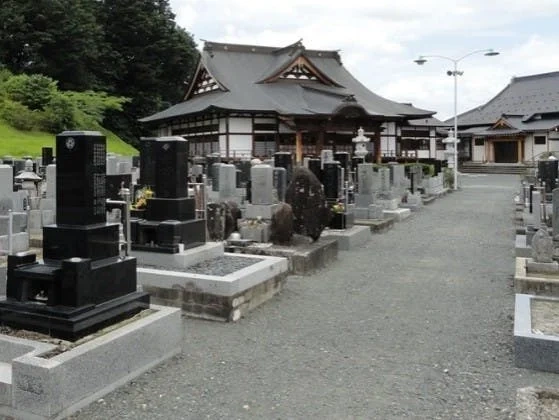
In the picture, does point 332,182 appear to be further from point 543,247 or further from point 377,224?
point 543,247

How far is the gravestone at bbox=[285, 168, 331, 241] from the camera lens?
9.14 m

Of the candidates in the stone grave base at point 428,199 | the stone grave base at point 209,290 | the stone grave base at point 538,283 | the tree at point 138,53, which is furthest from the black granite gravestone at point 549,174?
the tree at point 138,53

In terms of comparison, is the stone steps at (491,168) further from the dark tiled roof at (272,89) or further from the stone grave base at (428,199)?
the stone grave base at (428,199)

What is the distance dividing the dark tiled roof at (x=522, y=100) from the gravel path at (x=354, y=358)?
44.5 metres

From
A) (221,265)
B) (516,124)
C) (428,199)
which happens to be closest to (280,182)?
(221,265)

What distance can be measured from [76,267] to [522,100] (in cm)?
5355

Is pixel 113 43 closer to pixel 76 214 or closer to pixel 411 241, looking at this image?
pixel 411 241

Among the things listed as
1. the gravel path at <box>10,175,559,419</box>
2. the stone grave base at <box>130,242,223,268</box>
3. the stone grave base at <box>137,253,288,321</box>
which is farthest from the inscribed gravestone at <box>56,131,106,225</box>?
the stone grave base at <box>130,242,223,268</box>

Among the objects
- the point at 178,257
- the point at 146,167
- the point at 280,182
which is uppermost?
the point at 146,167

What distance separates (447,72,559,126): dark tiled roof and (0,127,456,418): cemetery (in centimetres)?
4287

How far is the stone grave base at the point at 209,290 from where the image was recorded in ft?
19.3

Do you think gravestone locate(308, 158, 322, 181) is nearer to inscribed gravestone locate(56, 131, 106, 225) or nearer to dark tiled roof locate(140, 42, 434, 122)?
inscribed gravestone locate(56, 131, 106, 225)

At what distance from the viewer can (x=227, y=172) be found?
44.6 feet

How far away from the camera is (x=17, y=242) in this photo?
8.67 meters
